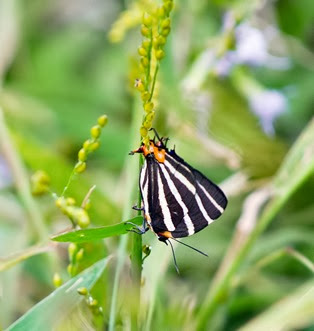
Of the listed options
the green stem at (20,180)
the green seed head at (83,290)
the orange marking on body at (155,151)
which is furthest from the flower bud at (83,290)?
the green stem at (20,180)

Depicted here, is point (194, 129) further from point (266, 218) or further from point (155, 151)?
point (155, 151)

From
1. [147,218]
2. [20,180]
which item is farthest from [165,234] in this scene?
[20,180]

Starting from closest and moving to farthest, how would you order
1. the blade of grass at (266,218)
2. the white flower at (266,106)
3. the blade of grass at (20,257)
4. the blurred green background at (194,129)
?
the blade of grass at (20,257), the blade of grass at (266,218), the blurred green background at (194,129), the white flower at (266,106)

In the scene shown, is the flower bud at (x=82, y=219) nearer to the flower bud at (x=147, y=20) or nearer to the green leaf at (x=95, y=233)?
the green leaf at (x=95, y=233)

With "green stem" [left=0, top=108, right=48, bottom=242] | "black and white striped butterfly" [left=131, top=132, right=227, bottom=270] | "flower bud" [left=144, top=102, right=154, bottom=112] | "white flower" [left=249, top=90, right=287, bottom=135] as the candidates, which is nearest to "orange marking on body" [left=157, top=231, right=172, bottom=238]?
"black and white striped butterfly" [left=131, top=132, right=227, bottom=270]

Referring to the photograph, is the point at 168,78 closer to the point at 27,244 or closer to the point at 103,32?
the point at 27,244

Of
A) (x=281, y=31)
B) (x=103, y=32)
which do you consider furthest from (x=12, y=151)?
(x=103, y=32)
